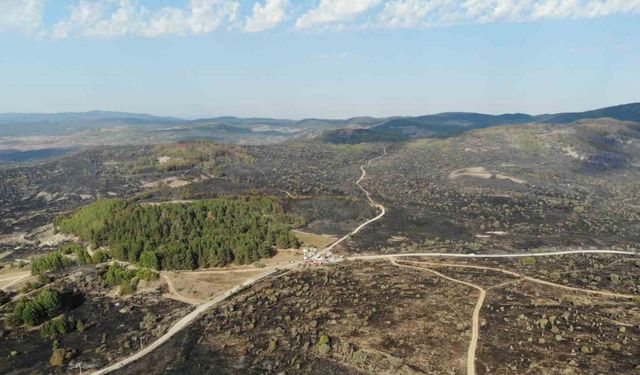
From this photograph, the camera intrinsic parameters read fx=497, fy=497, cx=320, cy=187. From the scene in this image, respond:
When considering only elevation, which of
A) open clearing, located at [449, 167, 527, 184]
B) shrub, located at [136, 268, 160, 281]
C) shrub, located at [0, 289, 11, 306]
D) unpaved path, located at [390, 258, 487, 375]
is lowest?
shrub, located at [0, 289, 11, 306]

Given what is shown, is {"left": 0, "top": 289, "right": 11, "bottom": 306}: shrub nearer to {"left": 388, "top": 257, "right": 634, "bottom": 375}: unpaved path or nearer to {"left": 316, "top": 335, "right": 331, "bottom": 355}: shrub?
{"left": 316, "top": 335, "right": 331, "bottom": 355}: shrub

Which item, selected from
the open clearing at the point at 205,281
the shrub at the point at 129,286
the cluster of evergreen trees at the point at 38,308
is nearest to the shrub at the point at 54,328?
the cluster of evergreen trees at the point at 38,308

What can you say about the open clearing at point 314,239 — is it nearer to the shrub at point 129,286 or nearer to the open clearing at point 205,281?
the open clearing at point 205,281

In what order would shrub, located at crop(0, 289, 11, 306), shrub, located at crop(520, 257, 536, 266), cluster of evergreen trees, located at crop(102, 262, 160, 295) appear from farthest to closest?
shrub, located at crop(520, 257, 536, 266), cluster of evergreen trees, located at crop(102, 262, 160, 295), shrub, located at crop(0, 289, 11, 306)

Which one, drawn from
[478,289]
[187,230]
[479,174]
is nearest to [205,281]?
[187,230]

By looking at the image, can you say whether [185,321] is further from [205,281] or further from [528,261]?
[528,261]

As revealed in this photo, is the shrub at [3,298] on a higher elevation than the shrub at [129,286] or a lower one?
lower

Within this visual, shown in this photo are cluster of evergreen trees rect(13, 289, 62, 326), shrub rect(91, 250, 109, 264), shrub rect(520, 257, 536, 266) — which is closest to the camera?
Answer: cluster of evergreen trees rect(13, 289, 62, 326)

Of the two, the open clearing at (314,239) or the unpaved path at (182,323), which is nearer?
the unpaved path at (182,323)

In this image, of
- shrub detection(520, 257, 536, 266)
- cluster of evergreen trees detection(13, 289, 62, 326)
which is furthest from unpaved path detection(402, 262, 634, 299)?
cluster of evergreen trees detection(13, 289, 62, 326)
